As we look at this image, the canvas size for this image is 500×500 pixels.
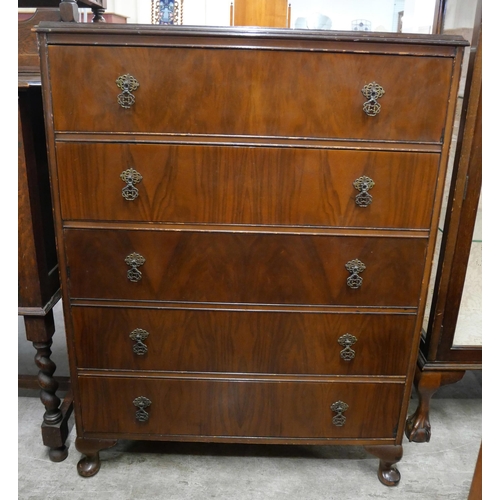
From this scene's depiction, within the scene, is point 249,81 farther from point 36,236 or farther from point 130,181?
point 36,236

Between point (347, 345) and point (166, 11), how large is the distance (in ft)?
12.2

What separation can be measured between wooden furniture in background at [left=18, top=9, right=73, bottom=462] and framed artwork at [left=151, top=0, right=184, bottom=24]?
269cm

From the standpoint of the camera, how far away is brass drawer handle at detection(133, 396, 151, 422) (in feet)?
5.27

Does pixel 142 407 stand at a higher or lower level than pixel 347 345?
lower

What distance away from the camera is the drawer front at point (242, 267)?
143 centimetres

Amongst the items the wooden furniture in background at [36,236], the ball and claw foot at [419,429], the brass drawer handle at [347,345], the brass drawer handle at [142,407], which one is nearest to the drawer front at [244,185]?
the wooden furniture in background at [36,236]

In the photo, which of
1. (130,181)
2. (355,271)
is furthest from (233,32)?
(355,271)

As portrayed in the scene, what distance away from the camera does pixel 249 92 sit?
1301mm

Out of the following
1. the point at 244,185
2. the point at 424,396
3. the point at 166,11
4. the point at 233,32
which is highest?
the point at 166,11

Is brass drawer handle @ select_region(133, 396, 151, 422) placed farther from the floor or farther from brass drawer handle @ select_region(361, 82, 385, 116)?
brass drawer handle @ select_region(361, 82, 385, 116)

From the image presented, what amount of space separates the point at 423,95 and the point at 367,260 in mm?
493

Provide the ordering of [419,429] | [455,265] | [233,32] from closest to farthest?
1. [233,32]
2. [455,265]
3. [419,429]

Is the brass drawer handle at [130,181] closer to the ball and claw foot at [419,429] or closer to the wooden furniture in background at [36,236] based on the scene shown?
the wooden furniture in background at [36,236]

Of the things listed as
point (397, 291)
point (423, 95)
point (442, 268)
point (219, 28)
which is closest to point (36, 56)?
point (219, 28)
